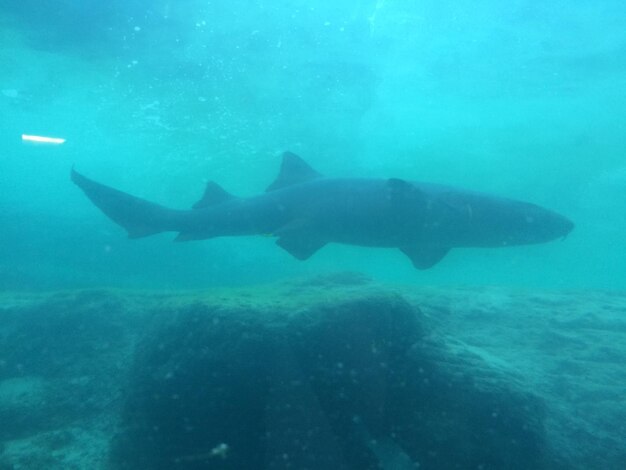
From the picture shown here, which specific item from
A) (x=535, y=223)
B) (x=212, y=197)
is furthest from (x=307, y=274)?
(x=535, y=223)

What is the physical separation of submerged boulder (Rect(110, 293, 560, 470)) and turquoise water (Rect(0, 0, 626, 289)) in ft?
37.0

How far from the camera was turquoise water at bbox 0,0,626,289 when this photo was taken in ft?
57.1

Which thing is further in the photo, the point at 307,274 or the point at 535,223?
the point at 307,274

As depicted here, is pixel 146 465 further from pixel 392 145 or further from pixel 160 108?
pixel 392 145

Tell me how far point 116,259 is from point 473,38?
71.4ft

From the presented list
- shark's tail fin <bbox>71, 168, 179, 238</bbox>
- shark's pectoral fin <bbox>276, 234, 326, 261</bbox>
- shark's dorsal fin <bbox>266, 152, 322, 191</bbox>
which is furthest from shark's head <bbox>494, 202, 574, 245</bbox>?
shark's tail fin <bbox>71, 168, 179, 238</bbox>

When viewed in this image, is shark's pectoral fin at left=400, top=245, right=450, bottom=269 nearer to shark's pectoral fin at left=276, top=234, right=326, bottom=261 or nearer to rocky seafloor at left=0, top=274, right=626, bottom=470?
shark's pectoral fin at left=276, top=234, right=326, bottom=261

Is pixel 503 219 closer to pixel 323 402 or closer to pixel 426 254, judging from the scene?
pixel 426 254

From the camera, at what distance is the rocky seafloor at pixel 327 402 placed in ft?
14.6

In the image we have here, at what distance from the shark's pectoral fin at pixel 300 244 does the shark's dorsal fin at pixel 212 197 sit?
152cm

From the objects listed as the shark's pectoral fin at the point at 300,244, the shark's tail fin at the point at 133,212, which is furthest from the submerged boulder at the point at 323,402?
the shark's tail fin at the point at 133,212

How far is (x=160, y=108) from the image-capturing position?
29.3 meters

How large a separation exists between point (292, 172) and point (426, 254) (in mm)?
2851

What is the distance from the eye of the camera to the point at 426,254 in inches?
291
